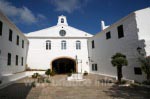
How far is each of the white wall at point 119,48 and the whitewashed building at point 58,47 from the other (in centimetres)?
252

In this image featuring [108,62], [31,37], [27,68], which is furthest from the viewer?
[31,37]

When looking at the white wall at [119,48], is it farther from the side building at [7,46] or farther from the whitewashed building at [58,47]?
the side building at [7,46]

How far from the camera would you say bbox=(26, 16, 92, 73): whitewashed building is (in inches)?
800

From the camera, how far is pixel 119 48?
1411cm

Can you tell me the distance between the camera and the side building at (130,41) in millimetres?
11453

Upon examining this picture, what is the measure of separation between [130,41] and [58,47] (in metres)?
11.9

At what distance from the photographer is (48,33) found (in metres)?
21.4

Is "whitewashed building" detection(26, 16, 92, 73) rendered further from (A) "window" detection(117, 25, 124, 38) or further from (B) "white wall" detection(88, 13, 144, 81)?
(A) "window" detection(117, 25, 124, 38)

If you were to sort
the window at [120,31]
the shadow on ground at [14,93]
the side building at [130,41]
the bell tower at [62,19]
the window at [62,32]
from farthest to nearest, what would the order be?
the bell tower at [62,19], the window at [62,32], the window at [120,31], the side building at [130,41], the shadow on ground at [14,93]

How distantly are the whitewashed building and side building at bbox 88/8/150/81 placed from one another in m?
5.01

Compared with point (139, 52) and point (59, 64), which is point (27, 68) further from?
point (139, 52)

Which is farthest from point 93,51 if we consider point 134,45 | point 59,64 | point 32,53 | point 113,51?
point 32,53

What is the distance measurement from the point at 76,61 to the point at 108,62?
638 centimetres

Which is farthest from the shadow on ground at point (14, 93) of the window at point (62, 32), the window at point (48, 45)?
the window at point (62, 32)
